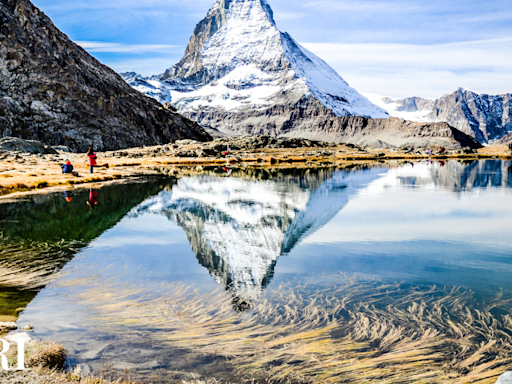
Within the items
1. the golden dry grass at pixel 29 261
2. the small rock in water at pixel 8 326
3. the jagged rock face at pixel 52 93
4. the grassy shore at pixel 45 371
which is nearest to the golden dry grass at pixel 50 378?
the grassy shore at pixel 45 371

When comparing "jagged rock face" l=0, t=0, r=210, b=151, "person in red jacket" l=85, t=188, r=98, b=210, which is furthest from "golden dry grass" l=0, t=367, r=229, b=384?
"jagged rock face" l=0, t=0, r=210, b=151

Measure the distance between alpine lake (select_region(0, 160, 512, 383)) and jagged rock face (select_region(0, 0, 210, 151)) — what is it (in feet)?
365

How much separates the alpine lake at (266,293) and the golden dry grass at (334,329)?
46mm

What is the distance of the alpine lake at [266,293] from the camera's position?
951 centimetres

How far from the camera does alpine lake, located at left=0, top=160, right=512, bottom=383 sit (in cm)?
951

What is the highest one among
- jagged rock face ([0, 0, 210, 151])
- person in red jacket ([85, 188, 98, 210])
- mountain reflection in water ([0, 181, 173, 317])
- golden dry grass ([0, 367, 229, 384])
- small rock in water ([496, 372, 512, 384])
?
jagged rock face ([0, 0, 210, 151])

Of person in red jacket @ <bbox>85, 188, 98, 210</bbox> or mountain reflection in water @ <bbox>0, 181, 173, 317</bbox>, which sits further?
person in red jacket @ <bbox>85, 188, 98, 210</bbox>

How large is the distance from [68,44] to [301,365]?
6744 inches

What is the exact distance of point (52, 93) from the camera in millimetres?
139000

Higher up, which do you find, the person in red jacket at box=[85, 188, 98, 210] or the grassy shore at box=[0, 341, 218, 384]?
the person in red jacket at box=[85, 188, 98, 210]

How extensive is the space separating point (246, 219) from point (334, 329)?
702 inches

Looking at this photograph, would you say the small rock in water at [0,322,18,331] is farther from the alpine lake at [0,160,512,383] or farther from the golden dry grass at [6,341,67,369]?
the golden dry grass at [6,341,67,369]

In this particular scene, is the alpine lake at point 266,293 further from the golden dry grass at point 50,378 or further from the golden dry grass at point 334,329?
the golden dry grass at point 50,378

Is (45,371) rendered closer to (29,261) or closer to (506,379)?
(506,379)
